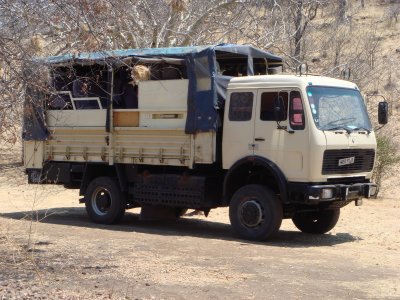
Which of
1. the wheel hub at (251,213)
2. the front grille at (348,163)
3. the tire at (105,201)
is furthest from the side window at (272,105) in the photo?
the tire at (105,201)

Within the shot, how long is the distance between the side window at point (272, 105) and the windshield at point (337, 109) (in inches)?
15.5

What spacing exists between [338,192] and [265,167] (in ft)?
3.82

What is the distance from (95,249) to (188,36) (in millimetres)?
10052

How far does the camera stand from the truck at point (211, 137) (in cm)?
1112

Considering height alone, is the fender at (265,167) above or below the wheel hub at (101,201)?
→ above

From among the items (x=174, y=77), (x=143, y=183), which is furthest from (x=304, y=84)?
(x=143, y=183)

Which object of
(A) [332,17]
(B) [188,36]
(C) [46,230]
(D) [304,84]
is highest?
(A) [332,17]

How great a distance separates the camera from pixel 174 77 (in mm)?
12664

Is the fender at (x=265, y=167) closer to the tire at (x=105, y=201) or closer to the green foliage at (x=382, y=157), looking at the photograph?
the tire at (x=105, y=201)

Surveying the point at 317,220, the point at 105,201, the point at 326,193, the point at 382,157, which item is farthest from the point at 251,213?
the point at 382,157

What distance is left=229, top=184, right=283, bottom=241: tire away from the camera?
36.9 feet

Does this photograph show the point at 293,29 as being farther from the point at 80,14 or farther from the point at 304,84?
the point at 80,14

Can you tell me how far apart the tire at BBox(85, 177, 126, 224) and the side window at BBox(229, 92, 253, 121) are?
286 centimetres

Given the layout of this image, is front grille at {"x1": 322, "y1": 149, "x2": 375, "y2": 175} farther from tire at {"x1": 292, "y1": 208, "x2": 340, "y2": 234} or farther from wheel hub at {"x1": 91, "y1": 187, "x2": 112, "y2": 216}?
wheel hub at {"x1": 91, "y1": 187, "x2": 112, "y2": 216}
